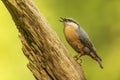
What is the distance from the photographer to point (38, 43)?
10.6ft

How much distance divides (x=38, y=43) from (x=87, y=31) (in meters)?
2.91

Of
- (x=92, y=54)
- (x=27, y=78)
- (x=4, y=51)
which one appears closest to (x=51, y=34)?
(x=92, y=54)

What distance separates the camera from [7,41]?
6.09 m

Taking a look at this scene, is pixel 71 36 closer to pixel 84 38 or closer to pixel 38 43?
pixel 84 38

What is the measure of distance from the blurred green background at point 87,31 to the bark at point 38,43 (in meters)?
2.50

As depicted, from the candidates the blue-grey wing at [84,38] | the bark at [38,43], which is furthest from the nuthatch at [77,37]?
the bark at [38,43]

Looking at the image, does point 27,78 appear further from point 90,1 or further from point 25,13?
point 25,13

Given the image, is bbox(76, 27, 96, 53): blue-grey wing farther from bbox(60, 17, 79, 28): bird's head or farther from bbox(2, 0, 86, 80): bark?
bbox(2, 0, 86, 80): bark

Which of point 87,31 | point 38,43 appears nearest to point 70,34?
point 38,43

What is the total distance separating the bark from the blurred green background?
250 cm

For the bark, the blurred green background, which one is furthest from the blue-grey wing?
the blurred green background

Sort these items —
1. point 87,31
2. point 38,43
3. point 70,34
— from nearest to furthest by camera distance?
point 38,43 < point 70,34 < point 87,31

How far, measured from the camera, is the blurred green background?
234 inches

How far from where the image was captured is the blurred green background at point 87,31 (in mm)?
5945
